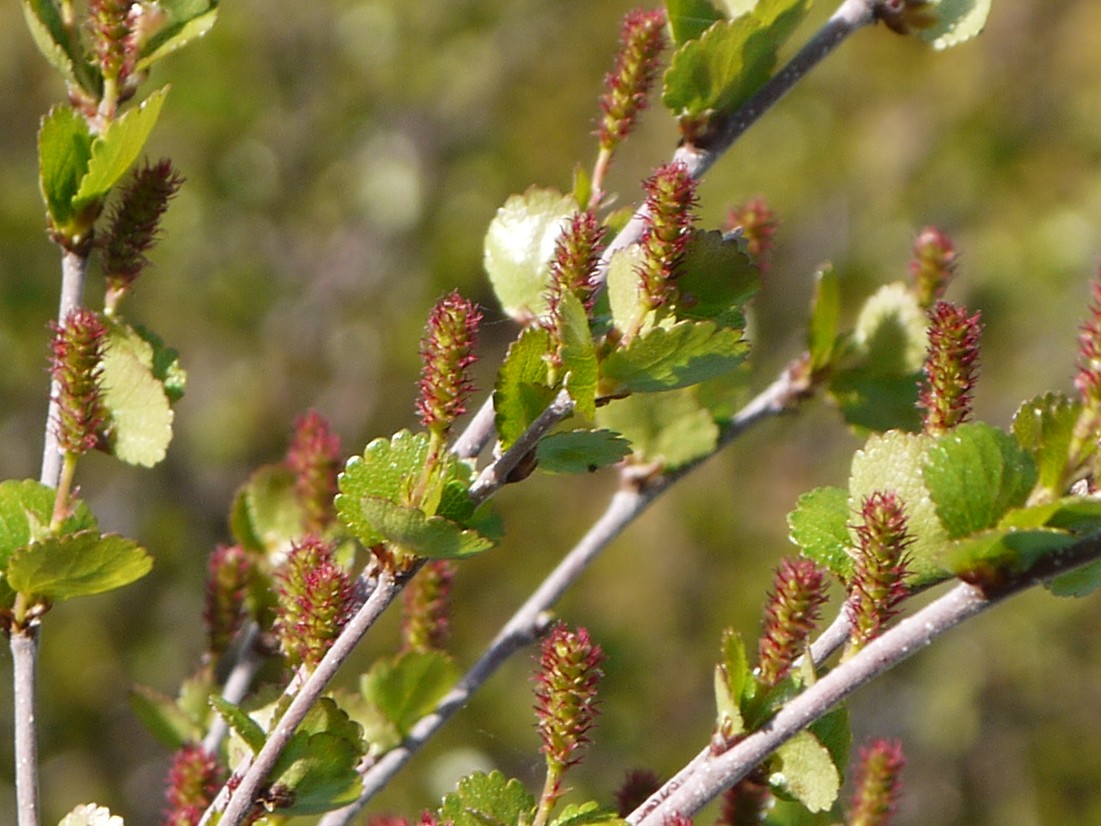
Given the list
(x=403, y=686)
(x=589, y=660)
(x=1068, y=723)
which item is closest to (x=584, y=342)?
(x=589, y=660)

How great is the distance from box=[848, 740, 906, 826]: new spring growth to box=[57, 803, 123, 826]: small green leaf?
0.42m

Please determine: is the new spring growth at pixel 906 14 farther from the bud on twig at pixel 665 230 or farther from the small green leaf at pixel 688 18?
the bud on twig at pixel 665 230

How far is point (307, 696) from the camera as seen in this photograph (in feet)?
1.83

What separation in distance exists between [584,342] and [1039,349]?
3281mm

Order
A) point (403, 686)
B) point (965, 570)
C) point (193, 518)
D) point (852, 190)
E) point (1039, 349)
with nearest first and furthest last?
point (965, 570) → point (403, 686) → point (193, 518) → point (1039, 349) → point (852, 190)

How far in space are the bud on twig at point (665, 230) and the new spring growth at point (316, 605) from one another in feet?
0.65

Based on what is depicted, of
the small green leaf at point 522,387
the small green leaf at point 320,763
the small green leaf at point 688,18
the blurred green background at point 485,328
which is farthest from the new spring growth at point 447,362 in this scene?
the blurred green background at point 485,328

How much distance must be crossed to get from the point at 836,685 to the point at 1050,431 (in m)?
0.14

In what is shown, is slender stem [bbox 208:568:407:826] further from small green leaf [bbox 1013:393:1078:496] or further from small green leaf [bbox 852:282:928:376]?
small green leaf [bbox 852:282:928:376]

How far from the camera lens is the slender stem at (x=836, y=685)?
20.6 inches

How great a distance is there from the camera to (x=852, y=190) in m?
4.00

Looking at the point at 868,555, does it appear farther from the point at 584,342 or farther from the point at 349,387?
the point at 349,387

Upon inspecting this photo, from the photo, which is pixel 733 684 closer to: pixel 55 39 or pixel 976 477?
pixel 976 477

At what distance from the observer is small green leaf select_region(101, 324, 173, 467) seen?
71cm
